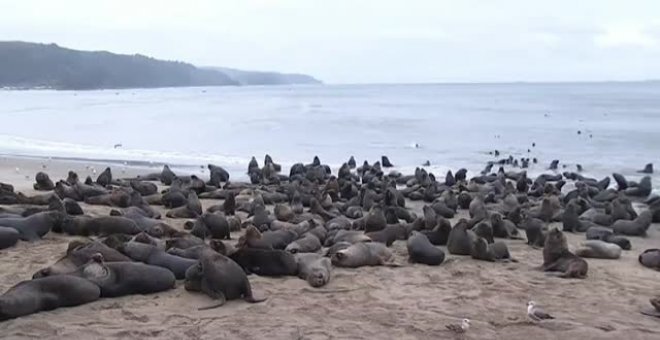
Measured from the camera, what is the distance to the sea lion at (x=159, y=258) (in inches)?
295

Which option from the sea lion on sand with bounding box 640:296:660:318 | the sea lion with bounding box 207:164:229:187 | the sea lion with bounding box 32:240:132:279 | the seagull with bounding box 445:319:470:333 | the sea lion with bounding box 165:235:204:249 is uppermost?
the sea lion with bounding box 32:240:132:279

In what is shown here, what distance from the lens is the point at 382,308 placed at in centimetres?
689

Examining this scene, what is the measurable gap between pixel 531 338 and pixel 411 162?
1793 centimetres

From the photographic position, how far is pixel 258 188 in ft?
49.6

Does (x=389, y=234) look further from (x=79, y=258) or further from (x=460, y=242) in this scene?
(x=79, y=258)

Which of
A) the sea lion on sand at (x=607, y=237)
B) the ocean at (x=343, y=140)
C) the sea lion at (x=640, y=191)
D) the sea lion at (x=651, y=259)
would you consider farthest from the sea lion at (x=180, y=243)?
the ocean at (x=343, y=140)

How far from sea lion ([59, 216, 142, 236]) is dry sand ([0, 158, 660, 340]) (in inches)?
22.1

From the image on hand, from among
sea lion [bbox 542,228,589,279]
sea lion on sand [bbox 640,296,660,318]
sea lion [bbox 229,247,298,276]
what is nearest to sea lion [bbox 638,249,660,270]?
sea lion [bbox 542,228,589,279]

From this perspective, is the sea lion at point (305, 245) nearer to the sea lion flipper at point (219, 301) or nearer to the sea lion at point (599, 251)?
the sea lion flipper at point (219, 301)

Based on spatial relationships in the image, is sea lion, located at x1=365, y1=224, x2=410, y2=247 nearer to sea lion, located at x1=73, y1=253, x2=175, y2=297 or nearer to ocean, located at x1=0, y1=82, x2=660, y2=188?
sea lion, located at x1=73, y1=253, x2=175, y2=297

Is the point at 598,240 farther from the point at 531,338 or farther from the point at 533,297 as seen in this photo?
the point at 531,338

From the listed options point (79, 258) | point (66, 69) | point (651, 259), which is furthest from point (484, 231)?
point (66, 69)

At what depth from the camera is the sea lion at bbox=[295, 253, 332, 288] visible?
764 centimetres

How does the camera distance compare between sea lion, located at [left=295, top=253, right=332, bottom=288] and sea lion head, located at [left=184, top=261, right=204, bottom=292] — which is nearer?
sea lion head, located at [left=184, top=261, right=204, bottom=292]
